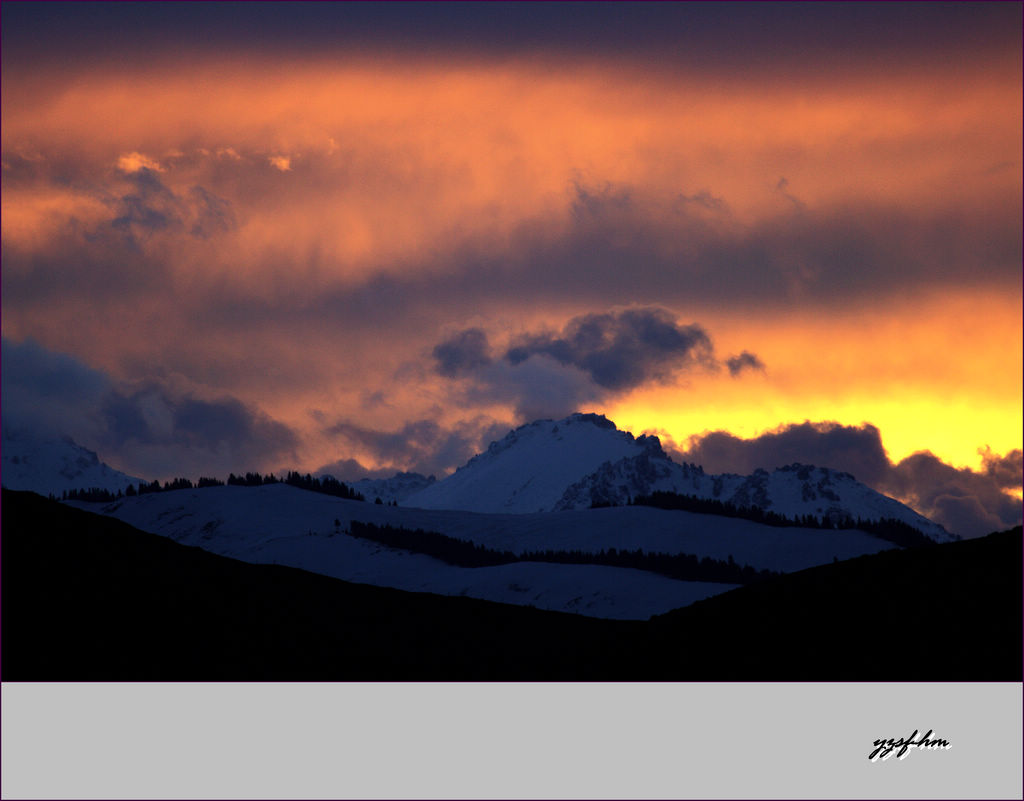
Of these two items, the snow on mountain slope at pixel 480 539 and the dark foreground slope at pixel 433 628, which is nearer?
the dark foreground slope at pixel 433 628

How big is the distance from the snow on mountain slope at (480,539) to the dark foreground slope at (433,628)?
115 feet

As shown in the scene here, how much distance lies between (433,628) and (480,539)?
261 feet

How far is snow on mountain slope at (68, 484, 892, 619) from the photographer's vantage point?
113 m

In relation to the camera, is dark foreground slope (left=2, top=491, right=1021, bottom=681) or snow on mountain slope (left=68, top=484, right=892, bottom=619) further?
snow on mountain slope (left=68, top=484, right=892, bottom=619)

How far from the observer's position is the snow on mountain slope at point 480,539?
371 feet

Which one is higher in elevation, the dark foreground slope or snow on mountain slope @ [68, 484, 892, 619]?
snow on mountain slope @ [68, 484, 892, 619]

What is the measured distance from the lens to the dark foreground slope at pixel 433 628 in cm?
5591

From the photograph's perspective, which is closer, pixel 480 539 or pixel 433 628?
pixel 433 628

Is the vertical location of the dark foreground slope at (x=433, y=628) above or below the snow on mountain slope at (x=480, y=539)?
below

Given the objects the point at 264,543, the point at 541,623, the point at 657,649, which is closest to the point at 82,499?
the point at 264,543

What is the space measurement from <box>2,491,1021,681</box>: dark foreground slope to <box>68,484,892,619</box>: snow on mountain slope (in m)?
35.0

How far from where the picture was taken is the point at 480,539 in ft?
A: 514

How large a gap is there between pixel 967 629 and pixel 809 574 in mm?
15737

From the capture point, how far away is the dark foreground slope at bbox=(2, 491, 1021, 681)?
55906mm
